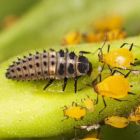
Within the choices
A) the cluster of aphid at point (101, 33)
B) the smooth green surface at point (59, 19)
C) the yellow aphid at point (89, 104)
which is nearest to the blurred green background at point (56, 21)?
the smooth green surface at point (59, 19)

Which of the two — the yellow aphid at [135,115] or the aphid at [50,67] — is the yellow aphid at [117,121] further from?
the aphid at [50,67]

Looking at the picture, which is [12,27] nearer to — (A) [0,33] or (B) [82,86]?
(A) [0,33]

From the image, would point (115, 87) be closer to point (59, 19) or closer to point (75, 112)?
point (75, 112)

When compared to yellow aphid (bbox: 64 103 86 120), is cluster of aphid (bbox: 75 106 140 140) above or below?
below

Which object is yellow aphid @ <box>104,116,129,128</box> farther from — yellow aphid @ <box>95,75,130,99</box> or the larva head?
the larva head

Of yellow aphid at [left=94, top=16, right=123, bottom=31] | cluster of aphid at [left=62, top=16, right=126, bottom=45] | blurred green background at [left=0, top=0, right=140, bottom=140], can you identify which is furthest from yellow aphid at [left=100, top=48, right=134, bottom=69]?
blurred green background at [left=0, top=0, right=140, bottom=140]

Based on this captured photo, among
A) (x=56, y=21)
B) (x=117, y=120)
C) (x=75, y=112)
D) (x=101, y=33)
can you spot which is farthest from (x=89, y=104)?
(x=56, y=21)
